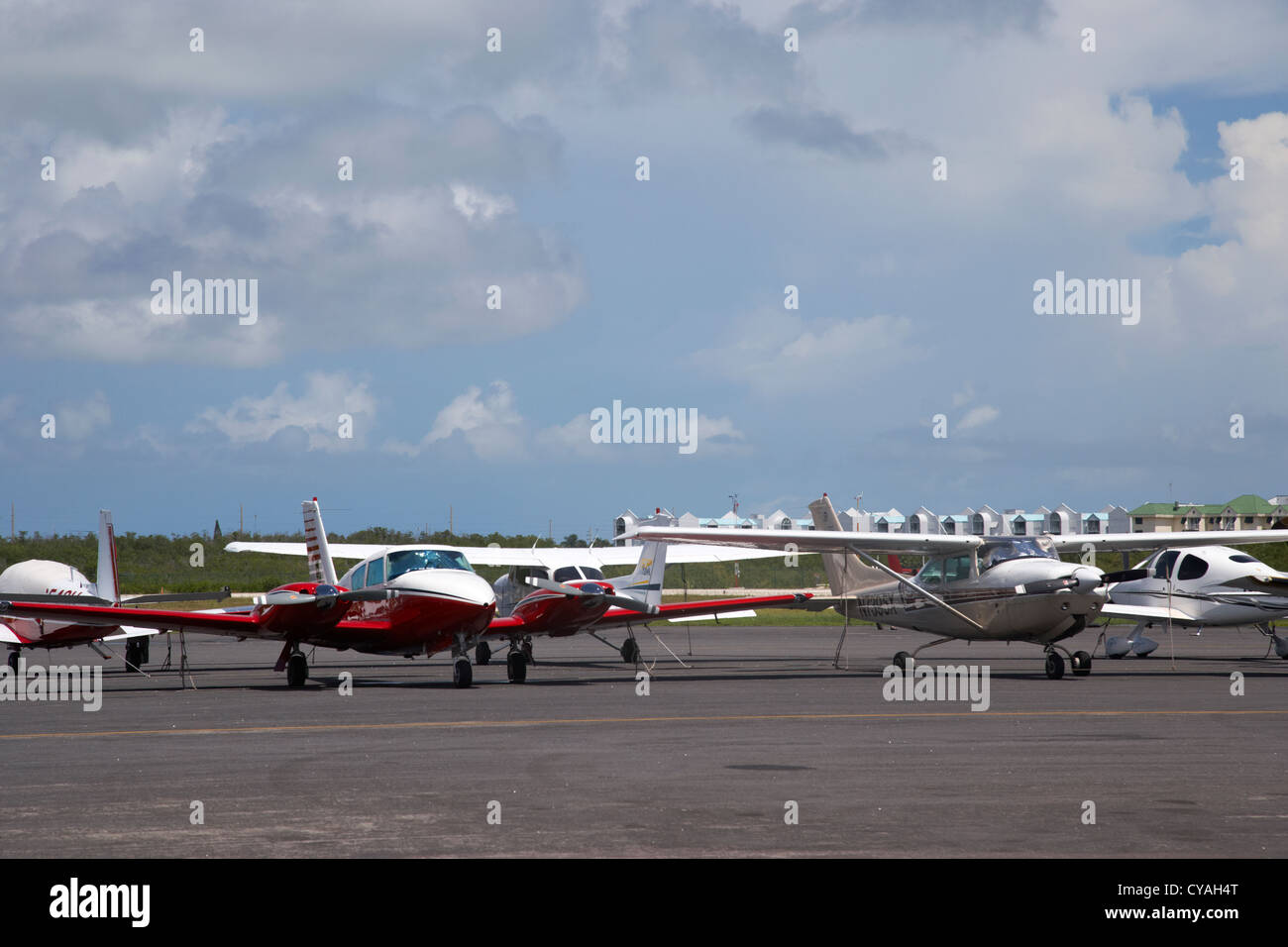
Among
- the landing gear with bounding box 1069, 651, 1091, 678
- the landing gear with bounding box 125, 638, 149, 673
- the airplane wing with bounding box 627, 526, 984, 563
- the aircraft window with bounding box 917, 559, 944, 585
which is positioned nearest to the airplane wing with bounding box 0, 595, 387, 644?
the airplane wing with bounding box 627, 526, 984, 563

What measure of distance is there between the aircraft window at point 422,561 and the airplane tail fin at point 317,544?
2707 mm

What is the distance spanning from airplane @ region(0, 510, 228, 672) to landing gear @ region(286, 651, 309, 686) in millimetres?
4816

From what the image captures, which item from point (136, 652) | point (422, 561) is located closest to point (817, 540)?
point (422, 561)

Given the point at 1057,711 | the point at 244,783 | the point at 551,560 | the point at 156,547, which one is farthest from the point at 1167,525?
the point at 244,783

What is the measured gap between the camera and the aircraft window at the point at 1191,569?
28.3 m

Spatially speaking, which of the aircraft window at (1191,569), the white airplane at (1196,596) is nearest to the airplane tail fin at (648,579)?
the white airplane at (1196,596)

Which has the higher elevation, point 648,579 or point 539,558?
point 539,558

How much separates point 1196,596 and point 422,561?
55.6ft

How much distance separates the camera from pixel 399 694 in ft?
66.5

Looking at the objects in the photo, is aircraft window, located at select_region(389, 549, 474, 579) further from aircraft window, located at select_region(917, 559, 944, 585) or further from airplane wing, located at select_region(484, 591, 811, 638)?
aircraft window, located at select_region(917, 559, 944, 585)

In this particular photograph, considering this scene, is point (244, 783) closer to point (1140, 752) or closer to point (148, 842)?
point (148, 842)

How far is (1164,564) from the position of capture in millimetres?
29125

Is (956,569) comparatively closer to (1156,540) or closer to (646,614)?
(1156,540)
